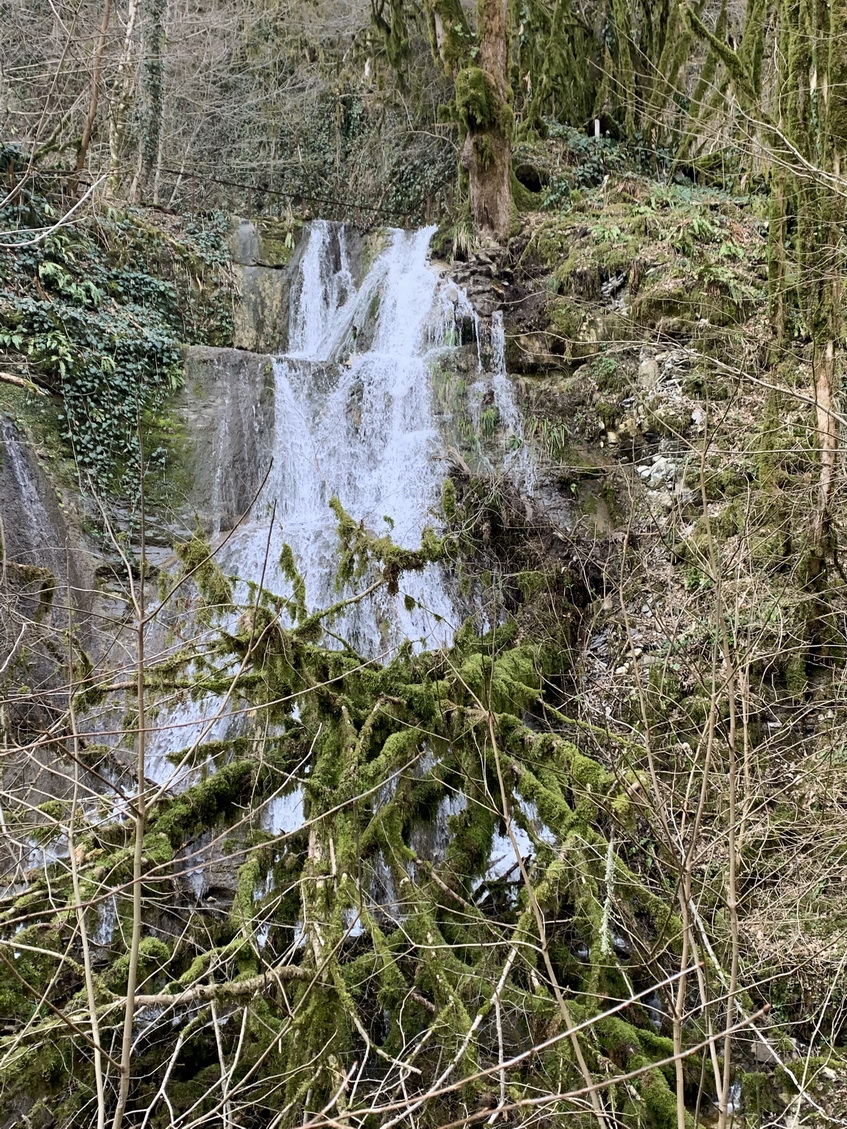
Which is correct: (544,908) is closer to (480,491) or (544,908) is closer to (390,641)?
(390,641)

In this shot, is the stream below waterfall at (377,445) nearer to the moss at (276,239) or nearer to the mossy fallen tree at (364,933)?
the moss at (276,239)

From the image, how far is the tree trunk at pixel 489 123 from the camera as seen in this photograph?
10.7 metres

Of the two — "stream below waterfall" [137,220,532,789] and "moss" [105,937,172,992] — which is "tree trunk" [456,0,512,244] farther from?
"moss" [105,937,172,992]

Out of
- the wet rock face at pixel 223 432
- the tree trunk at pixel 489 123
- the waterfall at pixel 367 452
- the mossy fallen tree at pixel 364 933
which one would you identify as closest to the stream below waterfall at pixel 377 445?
the waterfall at pixel 367 452

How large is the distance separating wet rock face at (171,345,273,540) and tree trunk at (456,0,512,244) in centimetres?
419

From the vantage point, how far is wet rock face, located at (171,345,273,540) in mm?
9766

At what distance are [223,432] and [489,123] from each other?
19.9 ft

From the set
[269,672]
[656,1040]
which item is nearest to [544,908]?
[656,1040]

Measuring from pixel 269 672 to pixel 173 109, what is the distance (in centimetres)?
1651

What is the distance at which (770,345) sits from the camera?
658 centimetres

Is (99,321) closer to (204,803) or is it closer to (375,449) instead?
(375,449)

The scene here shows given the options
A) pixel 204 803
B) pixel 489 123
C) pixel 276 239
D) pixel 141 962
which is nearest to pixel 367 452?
pixel 489 123

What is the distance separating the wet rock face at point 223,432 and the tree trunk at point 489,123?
165 inches

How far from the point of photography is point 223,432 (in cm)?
1000
